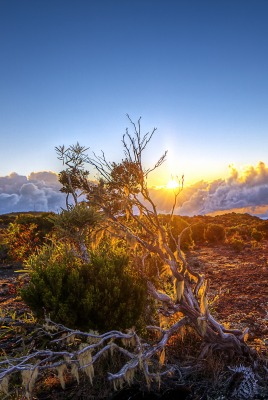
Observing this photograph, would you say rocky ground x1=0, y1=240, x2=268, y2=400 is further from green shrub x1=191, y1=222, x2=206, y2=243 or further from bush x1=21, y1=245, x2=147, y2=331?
green shrub x1=191, y1=222, x2=206, y2=243

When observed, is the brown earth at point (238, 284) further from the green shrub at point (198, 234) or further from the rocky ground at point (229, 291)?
the green shrub at point (198, 234)

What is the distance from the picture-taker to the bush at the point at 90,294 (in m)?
6.32

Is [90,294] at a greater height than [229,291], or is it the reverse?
[90,294]

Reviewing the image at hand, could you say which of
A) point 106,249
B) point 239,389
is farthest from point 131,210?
point 239,389

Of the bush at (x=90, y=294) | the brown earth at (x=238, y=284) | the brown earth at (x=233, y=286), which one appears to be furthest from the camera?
the brown earth at (x=233, y=286)

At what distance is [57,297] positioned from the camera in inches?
249

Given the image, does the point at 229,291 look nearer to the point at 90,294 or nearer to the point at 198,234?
the point at 90,294

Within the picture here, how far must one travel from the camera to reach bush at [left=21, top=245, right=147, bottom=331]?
20.7 ft

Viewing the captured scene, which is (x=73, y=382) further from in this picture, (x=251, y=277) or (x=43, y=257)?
(x=251, y=277)

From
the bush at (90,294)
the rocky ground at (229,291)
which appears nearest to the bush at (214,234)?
the rocky ground at (229,291)

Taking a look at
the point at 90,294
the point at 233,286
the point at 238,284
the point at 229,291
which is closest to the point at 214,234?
the point at 238,284

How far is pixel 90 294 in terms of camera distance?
619 centimetres

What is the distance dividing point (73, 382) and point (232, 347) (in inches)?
118

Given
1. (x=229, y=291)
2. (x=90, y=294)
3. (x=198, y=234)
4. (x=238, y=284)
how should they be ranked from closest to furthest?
(x=90, y=294), (x=229, y=291), (x=238, y=284), (x=198, y=234)
